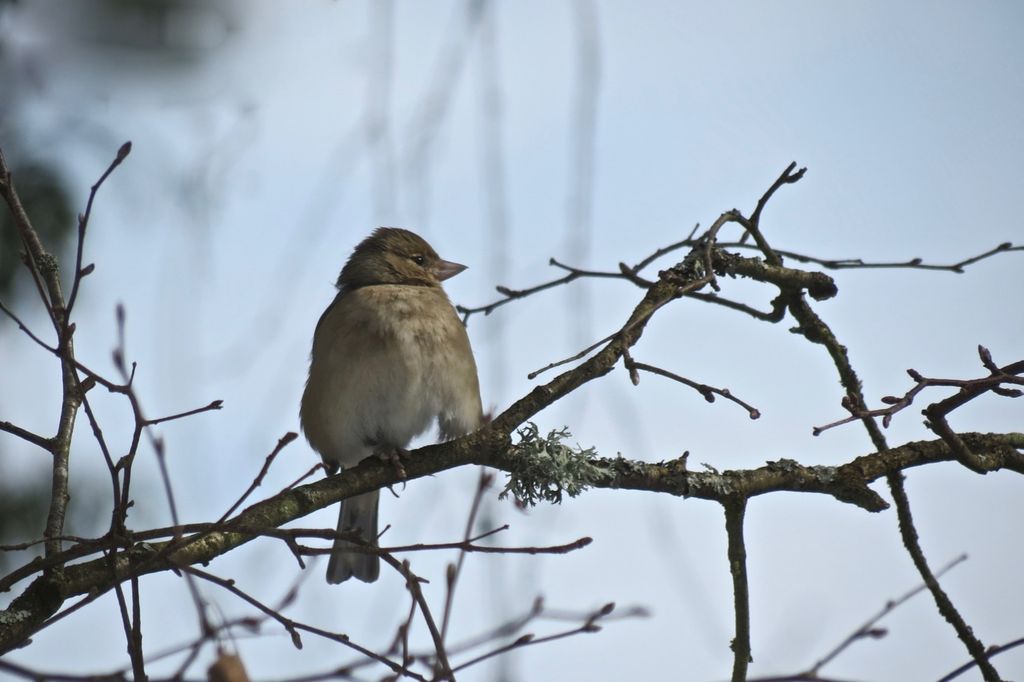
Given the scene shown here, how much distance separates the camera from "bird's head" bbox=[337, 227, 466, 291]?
5.21 metres

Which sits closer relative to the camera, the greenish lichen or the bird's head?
the greenish lichen

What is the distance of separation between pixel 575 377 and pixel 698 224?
0.79m

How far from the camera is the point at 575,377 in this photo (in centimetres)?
317

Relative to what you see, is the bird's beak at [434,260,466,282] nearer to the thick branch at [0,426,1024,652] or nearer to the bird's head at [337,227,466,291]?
the bird's head at [337,227,466,291]

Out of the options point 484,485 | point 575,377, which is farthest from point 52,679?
point 575,377

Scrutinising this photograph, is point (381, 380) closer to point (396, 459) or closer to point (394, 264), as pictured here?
point (394, 264)

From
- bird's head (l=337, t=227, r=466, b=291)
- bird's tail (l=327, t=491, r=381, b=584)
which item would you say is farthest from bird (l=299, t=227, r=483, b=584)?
bird's head (l=337, t=227, r=466, b=291)

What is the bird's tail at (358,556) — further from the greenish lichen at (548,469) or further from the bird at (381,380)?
the greenish lichen at (548,469)

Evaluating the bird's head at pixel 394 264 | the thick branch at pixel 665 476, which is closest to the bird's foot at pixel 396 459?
the thick branch at pixel 665 476

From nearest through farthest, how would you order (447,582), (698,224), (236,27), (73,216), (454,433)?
(447,582), (698,224), (236,27), (454,433), (73,216)

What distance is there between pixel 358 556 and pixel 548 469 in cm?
179

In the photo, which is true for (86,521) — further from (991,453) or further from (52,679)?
(991,453)

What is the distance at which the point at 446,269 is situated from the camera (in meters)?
5.44

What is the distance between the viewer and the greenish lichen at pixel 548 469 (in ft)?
10.5
